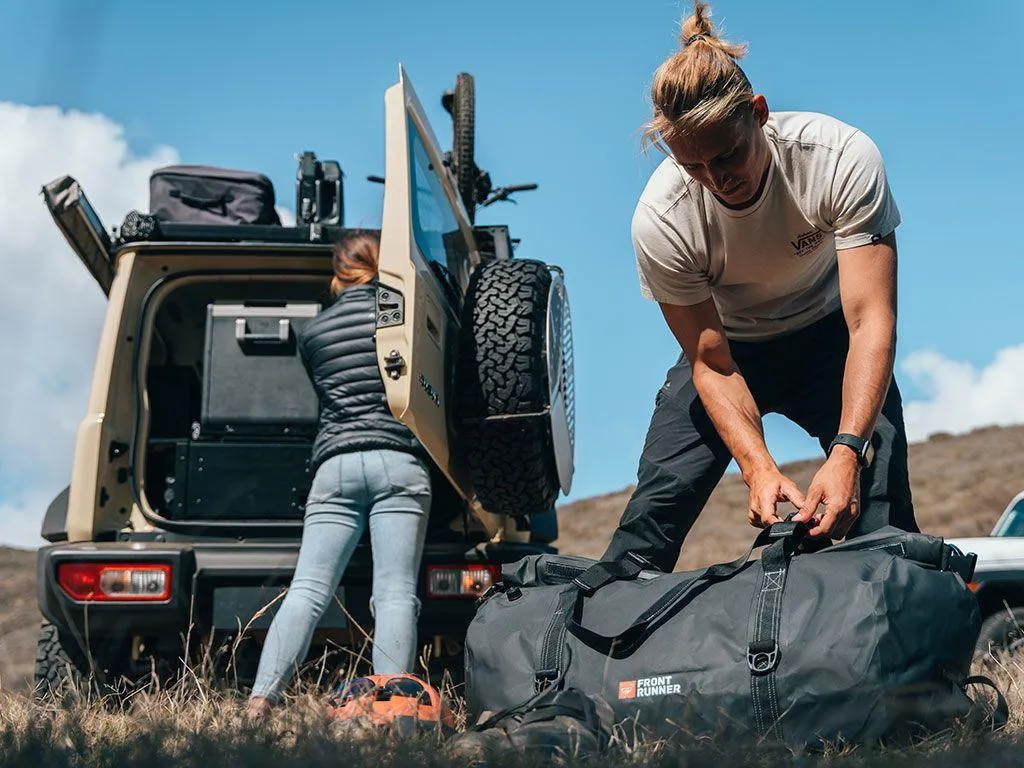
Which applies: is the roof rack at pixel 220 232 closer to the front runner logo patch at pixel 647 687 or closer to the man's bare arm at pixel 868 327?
the man's bare arm at pixel 868 327

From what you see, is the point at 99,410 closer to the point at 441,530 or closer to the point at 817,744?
the point at 441,530

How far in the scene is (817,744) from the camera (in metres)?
2.36

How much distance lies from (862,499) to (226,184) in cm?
312

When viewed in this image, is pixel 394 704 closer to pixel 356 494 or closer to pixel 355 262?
pixel 356 494

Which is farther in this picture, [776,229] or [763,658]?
[776,229]

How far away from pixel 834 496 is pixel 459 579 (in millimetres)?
1924

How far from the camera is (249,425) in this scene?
4906mm

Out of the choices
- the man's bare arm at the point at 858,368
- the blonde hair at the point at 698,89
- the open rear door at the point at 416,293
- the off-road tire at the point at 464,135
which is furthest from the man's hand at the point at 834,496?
the off-road tire at the point at 464,135

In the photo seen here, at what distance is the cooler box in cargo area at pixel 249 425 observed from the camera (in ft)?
15.8

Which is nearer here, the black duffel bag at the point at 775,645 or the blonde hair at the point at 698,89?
the black duffel bag at the point at 775,645

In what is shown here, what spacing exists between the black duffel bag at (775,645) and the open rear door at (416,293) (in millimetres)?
1124

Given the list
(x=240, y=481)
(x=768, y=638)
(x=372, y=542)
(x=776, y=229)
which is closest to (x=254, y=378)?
(x=240, y=481)

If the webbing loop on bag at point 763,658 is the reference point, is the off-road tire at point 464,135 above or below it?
above

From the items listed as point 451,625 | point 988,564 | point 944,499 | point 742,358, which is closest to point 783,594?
point 742,358
